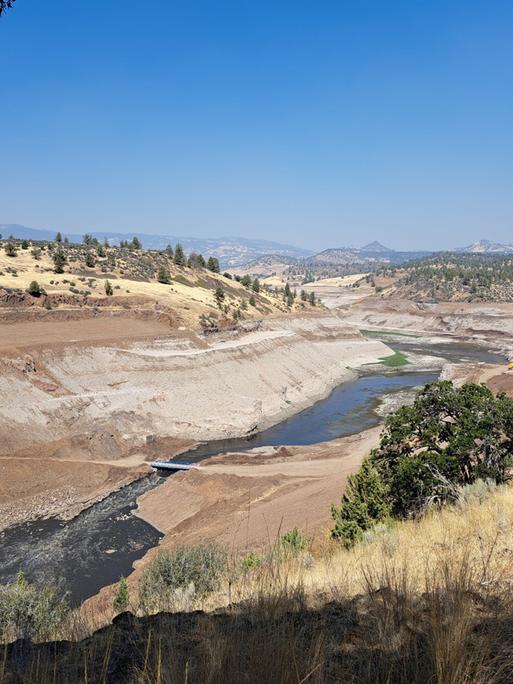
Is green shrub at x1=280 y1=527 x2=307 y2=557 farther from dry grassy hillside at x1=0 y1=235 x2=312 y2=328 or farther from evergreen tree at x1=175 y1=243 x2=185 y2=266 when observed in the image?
evergreen tree at x1=175 y1=243 x2=185 y2=266

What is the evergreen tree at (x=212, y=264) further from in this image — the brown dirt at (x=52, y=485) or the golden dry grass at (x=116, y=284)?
the brown dirt at (x=52, y=485)

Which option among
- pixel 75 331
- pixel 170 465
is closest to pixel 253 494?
pixel 170 465

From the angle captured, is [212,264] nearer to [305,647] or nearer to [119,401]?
[119,401]

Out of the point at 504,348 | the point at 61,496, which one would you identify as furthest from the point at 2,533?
the point at 504,348

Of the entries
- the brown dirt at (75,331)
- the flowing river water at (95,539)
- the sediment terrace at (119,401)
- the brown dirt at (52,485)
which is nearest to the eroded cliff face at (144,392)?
the sediment terrace at (119,401)

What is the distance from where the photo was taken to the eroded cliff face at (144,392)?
3706 cm

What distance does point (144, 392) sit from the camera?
147 feet

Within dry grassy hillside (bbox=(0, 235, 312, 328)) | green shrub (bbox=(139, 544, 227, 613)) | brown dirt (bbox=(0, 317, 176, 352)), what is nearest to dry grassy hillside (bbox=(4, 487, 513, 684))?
green shrub (bbox=(139, 544, 227, 613))

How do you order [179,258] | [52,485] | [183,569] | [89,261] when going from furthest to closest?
[179,258] → [89,261] → [52,485] → [183,569]

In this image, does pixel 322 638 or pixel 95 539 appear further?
pixel 95 539

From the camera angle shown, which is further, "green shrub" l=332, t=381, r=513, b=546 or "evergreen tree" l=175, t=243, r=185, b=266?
"evergreen tree" l=175, t=243, r=185, b=266

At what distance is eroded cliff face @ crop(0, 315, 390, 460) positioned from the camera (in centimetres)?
3706

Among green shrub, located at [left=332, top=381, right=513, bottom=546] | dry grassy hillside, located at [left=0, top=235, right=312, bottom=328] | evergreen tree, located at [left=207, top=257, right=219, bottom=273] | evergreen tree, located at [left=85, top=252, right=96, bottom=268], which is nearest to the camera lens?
green shrub, located at [left=332, top=381, right=513, bottom=546]

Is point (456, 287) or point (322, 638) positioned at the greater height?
point (456, 287)
